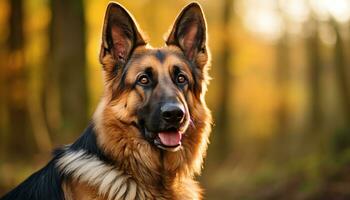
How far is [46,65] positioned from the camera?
761 inches

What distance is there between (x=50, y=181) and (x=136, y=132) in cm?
101

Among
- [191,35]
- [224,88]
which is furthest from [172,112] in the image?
[224,88]

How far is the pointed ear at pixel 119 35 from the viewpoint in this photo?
655 cm

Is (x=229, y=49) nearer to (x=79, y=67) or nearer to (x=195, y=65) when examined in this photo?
(x=79, y=67)

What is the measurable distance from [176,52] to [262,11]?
23.3 meters

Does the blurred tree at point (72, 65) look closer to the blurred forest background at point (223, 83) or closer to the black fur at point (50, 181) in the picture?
the blurred forest background at point (223, 83)

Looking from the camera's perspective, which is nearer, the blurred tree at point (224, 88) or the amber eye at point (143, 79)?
the amber eye at point (143, 79)

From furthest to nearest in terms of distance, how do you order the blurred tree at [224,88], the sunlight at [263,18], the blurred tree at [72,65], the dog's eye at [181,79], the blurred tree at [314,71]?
the sunlight at [263,18] → the blurred tree at [224,88] → the blurred tree at [314,71] → the blurred tree at [72,65] → the dog's eye at [181,79]

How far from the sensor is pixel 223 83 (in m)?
25.4

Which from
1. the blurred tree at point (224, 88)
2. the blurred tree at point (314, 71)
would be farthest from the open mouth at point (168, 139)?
the blurred tree at point (224, 88)

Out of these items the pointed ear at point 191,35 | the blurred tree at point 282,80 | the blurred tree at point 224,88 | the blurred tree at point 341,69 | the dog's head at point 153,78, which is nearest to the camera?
the dog's head at point 153,78

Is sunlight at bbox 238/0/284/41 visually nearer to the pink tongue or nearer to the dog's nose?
the pink tongue

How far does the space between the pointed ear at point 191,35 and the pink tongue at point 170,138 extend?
1.06 meters

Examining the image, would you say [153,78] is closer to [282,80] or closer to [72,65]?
[72,65]
